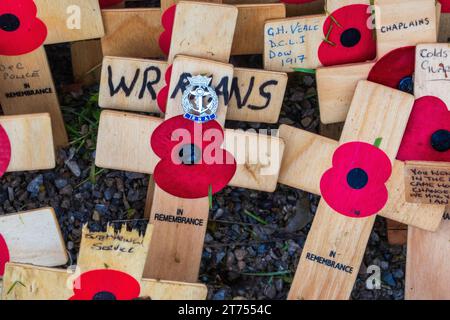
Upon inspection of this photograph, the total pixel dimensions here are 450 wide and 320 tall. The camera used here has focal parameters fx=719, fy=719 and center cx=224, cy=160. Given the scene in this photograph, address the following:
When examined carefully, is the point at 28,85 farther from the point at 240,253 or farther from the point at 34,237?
the point at 240,253

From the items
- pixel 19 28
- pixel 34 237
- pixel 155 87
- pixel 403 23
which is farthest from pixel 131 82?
pixel 403 23

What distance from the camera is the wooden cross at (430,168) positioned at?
4.74ft

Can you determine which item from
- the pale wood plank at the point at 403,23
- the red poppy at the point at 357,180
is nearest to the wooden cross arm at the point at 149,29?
the pale wood plank at the point at 403,23

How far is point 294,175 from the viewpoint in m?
1.49

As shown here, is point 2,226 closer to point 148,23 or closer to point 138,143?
point 138,143

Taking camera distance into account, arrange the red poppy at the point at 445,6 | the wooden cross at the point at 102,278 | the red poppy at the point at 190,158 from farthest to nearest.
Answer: the red poppy at the point at 445,6 → the red poppy at the point at 190,158 → the wooden cross at the point at 102,278

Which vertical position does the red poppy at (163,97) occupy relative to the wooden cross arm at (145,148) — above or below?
above

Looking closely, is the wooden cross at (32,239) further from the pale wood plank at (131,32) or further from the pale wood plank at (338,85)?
the pale wood plank at (338,85)

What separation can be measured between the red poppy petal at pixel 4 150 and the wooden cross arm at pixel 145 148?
7.0 inches

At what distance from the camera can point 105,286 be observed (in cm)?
138

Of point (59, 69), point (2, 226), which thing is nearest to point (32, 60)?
point (59, 69)

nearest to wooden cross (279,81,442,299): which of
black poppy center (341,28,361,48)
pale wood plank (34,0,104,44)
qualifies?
black poppy center (341,28,361,48)

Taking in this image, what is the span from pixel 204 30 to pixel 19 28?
1.30ft

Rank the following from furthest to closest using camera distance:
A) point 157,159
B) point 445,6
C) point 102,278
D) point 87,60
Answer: point 87,60, point 445,6, point 157,159, point 102,278
